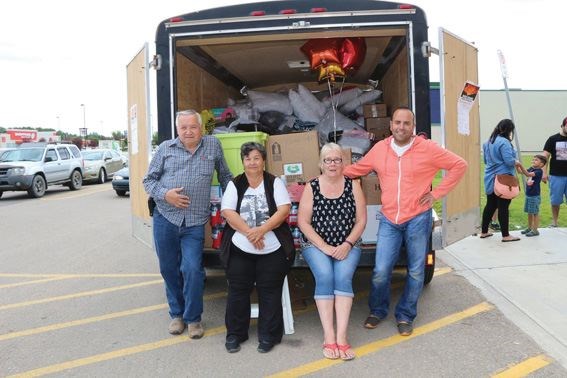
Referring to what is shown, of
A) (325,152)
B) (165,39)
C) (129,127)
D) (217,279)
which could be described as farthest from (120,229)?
(325,152)

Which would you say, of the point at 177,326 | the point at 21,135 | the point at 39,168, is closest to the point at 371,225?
the point at 177,326

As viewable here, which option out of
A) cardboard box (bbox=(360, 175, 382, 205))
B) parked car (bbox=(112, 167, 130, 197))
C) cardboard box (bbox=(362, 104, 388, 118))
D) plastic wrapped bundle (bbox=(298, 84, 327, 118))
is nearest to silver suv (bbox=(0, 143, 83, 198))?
parked car (bbox=(112, 167, 130, 197))

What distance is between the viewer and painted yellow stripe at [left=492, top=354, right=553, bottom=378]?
3264 millimetres

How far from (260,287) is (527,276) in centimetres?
327

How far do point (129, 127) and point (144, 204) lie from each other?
2.85 ft

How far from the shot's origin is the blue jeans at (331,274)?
3.75m

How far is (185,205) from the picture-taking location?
12.5ft

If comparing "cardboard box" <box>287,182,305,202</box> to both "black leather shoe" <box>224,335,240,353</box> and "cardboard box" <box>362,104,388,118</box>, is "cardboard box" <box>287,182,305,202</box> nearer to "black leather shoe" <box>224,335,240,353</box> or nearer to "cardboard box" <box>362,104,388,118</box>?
"black leather shoe" <box>224,335,240,353</box>

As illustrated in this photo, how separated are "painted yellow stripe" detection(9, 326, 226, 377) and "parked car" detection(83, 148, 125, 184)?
697 inches

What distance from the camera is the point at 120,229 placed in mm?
9570

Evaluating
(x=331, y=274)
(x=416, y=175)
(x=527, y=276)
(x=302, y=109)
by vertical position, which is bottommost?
(x=527, y=276)

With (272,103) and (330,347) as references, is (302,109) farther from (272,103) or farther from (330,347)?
(330,347)

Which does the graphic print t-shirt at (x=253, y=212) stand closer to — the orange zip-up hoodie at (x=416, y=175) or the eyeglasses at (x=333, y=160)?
the eyeglasses at (x=333, y=160)

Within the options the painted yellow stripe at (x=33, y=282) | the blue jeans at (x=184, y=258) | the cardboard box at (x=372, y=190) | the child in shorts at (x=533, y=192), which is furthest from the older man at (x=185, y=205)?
the child in shorts at (x=533, y=192)
